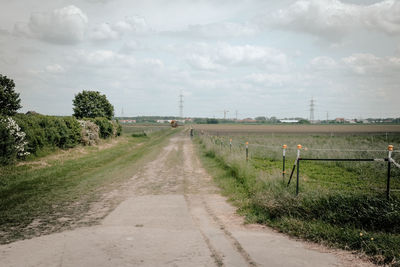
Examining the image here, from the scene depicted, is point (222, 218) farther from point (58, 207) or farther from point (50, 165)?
point (50, 165)

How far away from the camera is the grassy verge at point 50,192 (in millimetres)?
6707

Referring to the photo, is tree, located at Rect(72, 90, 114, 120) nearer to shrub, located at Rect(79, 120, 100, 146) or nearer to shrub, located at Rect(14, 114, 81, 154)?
shrub, located at Rect(79, 120, 100, 146)

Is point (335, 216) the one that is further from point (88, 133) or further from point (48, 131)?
point (88, 133)

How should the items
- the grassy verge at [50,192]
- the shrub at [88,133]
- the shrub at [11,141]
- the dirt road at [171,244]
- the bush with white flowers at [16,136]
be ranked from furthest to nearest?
the shrub at [88,133], the bush with white flowers at [16,136], the shrub at [11,141], the grassy verge at [50,192], the dirt road at [171,244]

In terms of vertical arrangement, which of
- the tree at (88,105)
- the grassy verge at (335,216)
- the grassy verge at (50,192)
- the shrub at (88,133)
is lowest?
the grassy verge at (50,192)

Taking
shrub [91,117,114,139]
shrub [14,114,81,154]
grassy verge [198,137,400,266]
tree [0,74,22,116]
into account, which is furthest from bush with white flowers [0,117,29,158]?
tree [0,74,22,116]

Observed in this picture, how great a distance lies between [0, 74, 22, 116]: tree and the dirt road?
1666 inches

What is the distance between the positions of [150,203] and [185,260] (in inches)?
161

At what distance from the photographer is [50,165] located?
1591 cm

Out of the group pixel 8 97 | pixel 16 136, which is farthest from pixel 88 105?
pixel 16 136

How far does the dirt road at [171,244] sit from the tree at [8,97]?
42.3 meters

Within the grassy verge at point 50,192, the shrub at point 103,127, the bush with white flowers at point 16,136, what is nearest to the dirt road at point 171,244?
the grassy verge at point 50,192

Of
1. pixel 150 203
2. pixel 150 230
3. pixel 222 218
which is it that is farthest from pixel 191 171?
pixel 150 230

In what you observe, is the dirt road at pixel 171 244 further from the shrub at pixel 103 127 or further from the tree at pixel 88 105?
the tree at pixel 88 105
